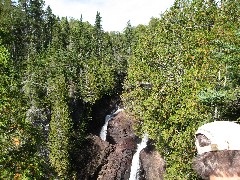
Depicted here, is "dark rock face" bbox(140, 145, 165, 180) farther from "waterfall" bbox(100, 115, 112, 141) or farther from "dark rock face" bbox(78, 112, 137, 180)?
"waterfall" bbox(100, 115, 112, 141)

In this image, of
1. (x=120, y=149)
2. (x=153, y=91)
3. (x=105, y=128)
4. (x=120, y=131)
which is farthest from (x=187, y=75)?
(x=105, y=128)

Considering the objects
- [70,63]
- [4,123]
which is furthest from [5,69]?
[70,63]

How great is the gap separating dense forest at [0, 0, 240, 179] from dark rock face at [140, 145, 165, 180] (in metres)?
4.34

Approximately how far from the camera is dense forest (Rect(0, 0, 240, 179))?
516 inches

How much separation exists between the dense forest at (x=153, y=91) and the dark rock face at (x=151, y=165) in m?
4.34

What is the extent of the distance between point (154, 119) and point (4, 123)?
55.7 feet

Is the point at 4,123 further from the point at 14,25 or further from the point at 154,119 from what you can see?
the point at 14,25

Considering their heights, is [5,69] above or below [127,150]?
above

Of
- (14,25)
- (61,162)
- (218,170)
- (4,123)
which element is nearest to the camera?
(218,170)

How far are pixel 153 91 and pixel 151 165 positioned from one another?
44.7 ft

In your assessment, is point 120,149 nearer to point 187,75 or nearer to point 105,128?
point 105,128

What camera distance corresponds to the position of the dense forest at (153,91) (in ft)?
43.0

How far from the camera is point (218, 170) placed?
143 inches

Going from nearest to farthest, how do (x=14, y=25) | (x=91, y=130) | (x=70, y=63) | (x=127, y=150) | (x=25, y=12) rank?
(x=127, y=150), (x=91, y=130), (x=70, y=63), (x=14, y=25), (x=25, y=12)
